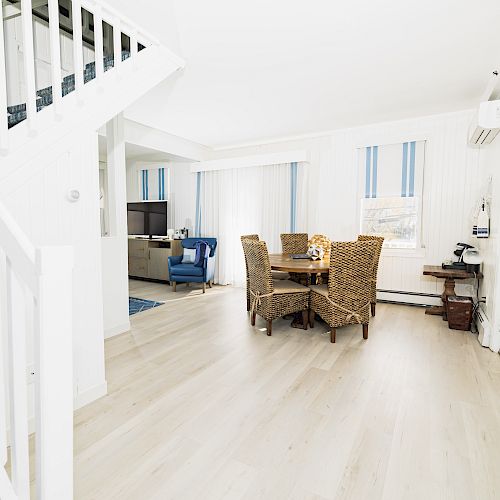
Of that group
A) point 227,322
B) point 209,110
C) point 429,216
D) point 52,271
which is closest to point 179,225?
point 209,110

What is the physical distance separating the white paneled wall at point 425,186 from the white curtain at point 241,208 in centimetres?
40

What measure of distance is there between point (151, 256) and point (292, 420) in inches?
194

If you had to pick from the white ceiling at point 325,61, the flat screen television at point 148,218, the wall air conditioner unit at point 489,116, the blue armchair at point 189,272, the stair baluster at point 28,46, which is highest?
the white ceiling at point 325,61

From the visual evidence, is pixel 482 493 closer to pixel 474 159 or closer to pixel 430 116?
pixel 474 159

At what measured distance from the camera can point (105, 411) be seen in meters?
1.98

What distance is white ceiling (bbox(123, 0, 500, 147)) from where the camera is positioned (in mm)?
2240

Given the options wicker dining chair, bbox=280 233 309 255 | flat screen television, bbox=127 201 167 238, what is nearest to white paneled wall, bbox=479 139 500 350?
wicker dining chair, bbox=280 233 309 255

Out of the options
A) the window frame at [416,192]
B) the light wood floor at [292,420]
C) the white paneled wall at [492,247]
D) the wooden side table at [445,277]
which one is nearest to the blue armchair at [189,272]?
the light wood floor at [292,420]

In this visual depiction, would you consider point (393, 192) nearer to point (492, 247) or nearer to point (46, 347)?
point (492, 247)

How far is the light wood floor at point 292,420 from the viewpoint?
143 centimetres

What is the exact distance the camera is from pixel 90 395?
6.78ft

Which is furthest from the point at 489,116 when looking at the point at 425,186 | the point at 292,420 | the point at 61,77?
the point at 61,77

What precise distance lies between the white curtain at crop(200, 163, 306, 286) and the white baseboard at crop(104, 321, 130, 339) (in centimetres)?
276

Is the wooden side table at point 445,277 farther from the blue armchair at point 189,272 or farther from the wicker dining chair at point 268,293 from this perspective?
the blue armchair at point 189,272
